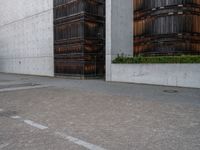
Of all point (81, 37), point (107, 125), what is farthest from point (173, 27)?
point (107, 125)

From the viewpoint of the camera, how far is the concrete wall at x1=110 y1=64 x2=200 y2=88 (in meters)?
11.2

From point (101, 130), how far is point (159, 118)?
177cm

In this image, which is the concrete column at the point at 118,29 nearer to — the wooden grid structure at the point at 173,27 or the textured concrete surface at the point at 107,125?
the wooden grid structure at the point at 173,27

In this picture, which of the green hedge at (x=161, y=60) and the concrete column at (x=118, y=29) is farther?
the concrete column at (x=118, y=29)

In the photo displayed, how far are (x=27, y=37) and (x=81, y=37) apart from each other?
10168 millimetres

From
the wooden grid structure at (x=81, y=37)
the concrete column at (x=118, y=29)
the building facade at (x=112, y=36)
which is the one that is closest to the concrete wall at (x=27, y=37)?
the building facade at (x=112, y=36)

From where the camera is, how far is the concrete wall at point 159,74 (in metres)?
11.2

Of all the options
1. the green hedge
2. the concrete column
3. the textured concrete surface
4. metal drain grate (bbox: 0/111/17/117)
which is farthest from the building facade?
metal drain grate (bbox: 0/111/17/117)

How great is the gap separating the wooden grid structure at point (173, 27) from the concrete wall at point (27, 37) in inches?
392

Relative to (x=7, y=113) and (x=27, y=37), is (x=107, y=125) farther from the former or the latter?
(x=27, y=37)

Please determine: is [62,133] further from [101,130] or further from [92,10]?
[92,10]

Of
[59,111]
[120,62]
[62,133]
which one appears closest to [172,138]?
[62,133]

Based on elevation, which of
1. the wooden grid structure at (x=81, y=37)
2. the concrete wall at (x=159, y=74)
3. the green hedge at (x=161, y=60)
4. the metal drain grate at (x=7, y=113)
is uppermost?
the wooden grid structure at (x=81, y=37)

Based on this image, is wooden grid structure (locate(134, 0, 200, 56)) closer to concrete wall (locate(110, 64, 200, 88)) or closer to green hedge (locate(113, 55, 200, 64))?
green hedge (locate(113, 55, 200, 64))
